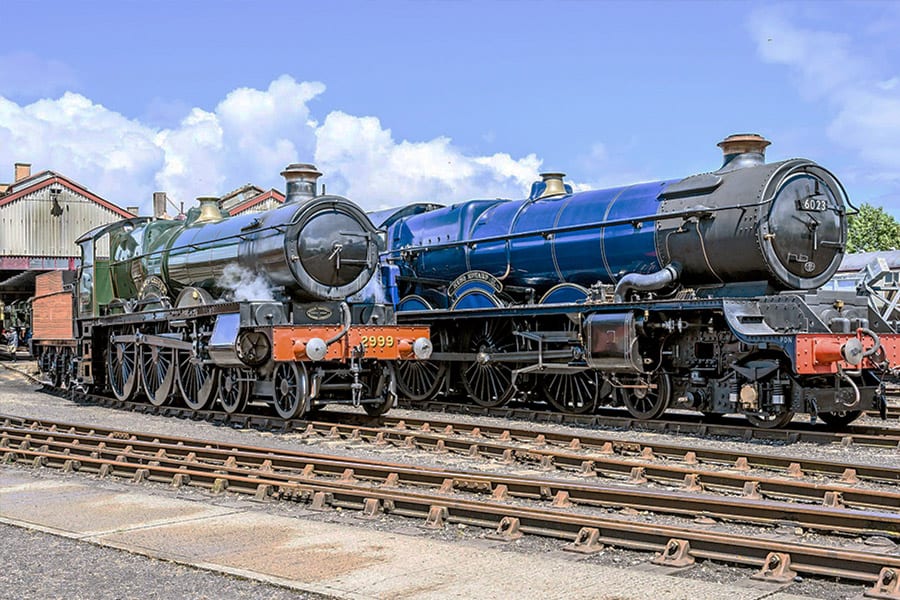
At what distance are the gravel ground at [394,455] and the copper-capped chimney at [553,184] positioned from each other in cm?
363

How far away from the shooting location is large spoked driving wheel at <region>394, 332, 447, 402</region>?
55.4ft

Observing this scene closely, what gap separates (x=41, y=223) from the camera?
42219mm

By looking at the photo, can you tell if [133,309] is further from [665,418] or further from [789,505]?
[789,505]

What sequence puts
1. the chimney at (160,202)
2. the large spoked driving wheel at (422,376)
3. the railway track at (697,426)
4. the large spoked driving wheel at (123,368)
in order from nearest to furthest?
the railway track at (697,426)
the large spoked driving wheel at (422,376)
the large spoked driving wheel at (123,368)
the chimney at (160,202)

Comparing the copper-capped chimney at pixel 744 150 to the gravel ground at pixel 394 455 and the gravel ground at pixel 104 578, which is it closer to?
the gravel ground at pixel 394 455

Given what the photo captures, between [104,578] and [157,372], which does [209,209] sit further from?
[104,578]

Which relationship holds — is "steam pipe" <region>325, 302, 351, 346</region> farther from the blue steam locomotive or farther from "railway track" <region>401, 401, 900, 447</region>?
"railway track" <region>401, 401, 900, 447</region>

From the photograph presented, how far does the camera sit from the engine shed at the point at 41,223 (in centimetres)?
4141

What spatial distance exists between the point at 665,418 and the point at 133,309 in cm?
900

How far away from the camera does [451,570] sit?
6.03 meters

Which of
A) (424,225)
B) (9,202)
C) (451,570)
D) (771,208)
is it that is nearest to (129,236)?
(424,225)

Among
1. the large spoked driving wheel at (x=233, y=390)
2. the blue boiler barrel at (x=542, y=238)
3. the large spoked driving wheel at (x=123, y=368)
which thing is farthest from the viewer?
the large spoked driving wheel at (x=123, y=368)

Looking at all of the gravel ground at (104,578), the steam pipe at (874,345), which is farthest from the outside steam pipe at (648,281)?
the gravel ground at (104,578)

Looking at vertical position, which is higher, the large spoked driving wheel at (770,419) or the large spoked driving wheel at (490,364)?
the large spoked driving wheel at (490,364)
